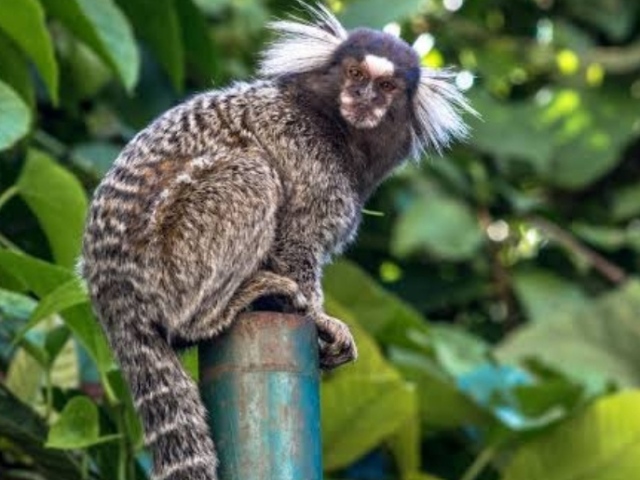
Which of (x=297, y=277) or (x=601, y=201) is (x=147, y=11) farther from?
(x=601, y=201)

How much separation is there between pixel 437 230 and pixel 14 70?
74.3 inches

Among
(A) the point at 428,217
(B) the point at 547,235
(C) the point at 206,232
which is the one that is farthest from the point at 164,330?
(B) the point at 547,235

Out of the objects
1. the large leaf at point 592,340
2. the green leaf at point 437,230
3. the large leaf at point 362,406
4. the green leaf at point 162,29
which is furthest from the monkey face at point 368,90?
the green leaf at point 437,230

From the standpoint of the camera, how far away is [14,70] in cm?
455

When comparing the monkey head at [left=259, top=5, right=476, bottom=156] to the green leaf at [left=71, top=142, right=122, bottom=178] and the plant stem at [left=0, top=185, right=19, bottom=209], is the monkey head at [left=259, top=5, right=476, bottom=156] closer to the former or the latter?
the plant stem at [left=0, top=185, right=19, bottom=209]

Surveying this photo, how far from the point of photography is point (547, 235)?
6449mm

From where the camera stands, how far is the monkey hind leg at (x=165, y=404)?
9.95 ft

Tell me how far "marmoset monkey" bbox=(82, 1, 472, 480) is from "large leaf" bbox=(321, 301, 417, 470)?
816 millimetres

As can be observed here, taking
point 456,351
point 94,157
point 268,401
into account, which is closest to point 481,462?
point 456,351

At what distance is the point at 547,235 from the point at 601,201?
0.60m

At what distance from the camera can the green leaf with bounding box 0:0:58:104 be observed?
4145mm

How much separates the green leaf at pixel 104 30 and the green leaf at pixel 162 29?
10.6 inches

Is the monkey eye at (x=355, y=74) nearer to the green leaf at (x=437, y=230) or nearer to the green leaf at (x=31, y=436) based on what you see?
the green leaf at (x=31, y=436)

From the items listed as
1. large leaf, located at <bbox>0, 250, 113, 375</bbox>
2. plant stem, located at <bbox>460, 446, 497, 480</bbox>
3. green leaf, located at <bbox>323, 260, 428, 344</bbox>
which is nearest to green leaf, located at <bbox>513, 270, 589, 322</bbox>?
green leaf, located at <bbox>323, 260, 428, 344</bbox>
